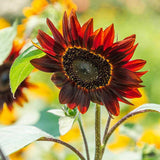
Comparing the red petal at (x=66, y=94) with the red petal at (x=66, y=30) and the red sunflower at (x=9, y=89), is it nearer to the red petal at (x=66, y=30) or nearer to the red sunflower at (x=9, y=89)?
the red petal at (x=66, y=30)

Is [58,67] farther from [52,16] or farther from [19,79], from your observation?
[52,16]

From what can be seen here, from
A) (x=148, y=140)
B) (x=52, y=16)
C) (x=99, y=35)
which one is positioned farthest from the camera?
(x=52, y=16)

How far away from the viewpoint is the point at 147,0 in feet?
13.6

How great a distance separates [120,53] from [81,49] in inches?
2.8

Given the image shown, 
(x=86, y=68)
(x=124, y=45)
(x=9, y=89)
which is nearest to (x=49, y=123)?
(x=9, y=89)

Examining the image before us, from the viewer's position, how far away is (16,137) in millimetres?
509

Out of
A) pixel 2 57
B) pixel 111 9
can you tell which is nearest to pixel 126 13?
pixel 111 9

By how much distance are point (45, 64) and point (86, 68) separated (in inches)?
4.0

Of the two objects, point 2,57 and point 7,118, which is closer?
point 2,57

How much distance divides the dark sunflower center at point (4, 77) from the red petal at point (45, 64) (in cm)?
26

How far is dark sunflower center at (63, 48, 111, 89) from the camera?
56 cm

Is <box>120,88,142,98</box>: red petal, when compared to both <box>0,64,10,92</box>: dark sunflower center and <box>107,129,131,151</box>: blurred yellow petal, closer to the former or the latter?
<box>0,64,10,92</box>: dark sunflower center

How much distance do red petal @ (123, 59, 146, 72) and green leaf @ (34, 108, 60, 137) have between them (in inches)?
8.9

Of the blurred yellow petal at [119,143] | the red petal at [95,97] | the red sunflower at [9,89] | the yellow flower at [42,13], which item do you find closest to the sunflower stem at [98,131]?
the red petal at [95,97]
